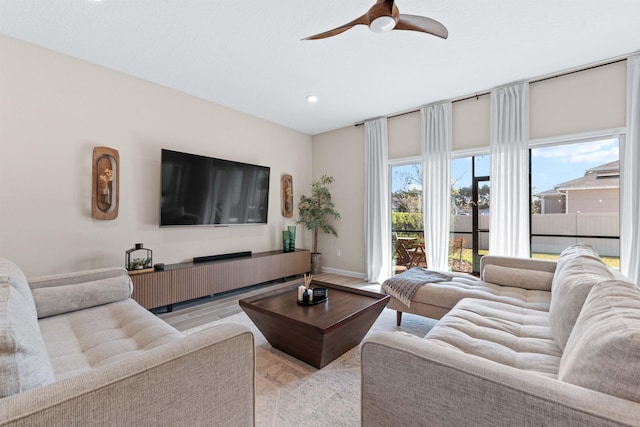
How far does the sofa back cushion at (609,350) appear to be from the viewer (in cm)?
77

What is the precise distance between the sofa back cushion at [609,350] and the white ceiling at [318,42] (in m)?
2.31

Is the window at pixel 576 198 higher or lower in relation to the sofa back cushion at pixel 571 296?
higher

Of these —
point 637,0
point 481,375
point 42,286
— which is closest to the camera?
point 481,375

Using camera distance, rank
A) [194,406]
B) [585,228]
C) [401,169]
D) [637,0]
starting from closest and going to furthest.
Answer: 1. [194,406]
2. [637,0]
3. [585,228]
4. [401,169]

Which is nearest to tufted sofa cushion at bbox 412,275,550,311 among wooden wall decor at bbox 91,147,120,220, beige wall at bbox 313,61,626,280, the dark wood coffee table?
the dark wood coffee table

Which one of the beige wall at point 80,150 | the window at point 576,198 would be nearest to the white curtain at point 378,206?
the window at point 576,198

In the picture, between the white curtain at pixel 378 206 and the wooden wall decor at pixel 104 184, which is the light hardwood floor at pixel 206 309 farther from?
the wooden wall decor at pixel 104 184

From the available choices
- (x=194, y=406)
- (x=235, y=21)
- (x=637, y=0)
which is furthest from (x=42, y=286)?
(x=637, y=0)

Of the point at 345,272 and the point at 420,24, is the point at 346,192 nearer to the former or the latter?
the point at 345,272

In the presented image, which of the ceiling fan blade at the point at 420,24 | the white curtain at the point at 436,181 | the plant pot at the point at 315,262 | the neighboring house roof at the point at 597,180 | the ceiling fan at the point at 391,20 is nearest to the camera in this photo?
the ceiling fan at the point at 391,20

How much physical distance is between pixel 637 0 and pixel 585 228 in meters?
2.29

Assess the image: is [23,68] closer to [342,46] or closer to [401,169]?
[342,46]

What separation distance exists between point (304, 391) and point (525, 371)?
4.59ft

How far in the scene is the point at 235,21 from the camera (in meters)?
2.41
